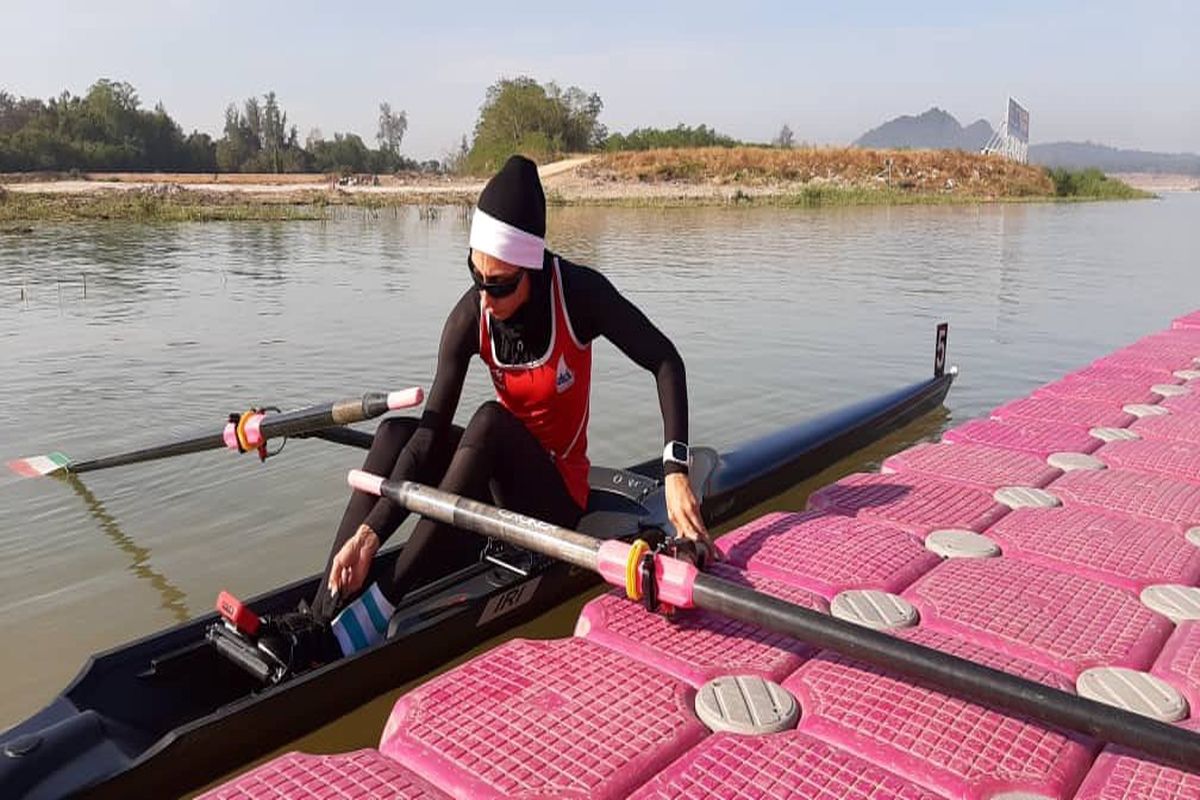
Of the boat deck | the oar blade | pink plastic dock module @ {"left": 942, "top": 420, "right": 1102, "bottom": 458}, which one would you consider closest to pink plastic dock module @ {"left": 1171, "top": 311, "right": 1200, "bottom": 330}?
pink plastic dock module @ {"left": 942, "top": 420, "right": 1102, "bottom": 458}

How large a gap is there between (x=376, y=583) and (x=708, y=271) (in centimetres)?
1393

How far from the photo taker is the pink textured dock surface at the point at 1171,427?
17.0 ft

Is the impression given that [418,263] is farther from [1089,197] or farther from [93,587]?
[1089,197]

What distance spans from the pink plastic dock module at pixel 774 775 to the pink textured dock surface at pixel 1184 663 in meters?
0.97

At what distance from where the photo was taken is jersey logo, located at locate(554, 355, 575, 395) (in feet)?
11.3

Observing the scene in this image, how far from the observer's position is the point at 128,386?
8.14 meters

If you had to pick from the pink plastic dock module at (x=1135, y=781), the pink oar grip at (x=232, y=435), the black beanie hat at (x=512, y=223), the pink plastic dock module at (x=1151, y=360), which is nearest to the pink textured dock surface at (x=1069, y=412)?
the pink plastic dock module at (x=1151, y=360)

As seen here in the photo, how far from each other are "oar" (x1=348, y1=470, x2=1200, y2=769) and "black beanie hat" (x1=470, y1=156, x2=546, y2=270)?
2.96 feet

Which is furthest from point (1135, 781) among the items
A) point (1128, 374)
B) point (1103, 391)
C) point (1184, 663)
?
point (1128, 374)

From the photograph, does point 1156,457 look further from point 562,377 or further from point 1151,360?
point 562,377

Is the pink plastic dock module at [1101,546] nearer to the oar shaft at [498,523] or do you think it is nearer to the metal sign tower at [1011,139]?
the oar shaft at [498,523]

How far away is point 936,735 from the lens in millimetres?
2316

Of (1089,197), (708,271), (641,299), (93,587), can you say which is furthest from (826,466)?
(1089,197)

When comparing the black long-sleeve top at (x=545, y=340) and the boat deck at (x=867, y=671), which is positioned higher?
the black long-sleeve top at (x=545, y=340)
